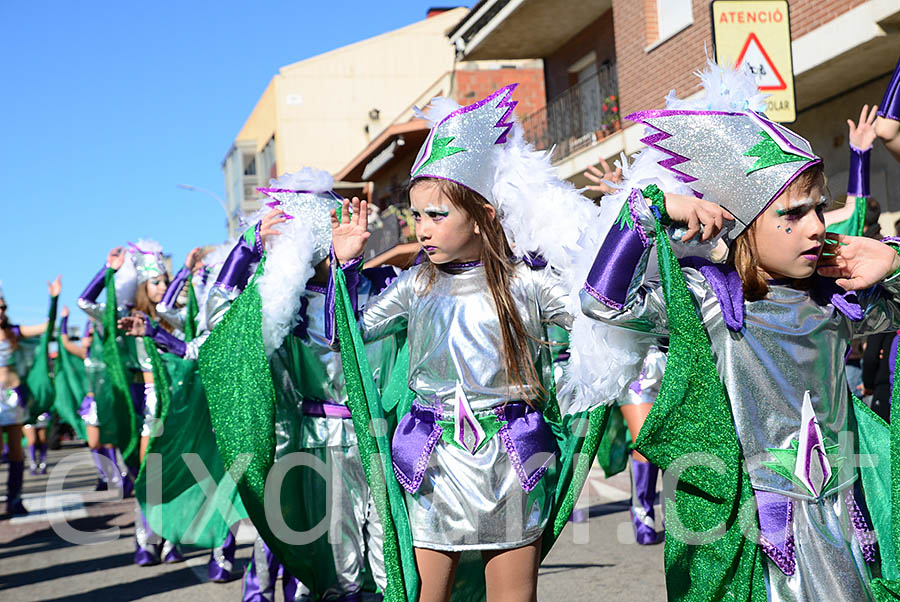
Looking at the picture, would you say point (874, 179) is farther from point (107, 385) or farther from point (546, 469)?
point (546, 469)

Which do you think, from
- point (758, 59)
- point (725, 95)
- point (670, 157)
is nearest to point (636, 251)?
point (670, 157)

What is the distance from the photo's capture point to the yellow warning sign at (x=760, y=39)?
7.56 metres

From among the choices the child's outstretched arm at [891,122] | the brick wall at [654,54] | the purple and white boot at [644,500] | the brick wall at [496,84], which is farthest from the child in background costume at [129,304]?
the brick wall at [496,84]

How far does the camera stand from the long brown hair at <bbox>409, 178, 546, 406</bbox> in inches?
126

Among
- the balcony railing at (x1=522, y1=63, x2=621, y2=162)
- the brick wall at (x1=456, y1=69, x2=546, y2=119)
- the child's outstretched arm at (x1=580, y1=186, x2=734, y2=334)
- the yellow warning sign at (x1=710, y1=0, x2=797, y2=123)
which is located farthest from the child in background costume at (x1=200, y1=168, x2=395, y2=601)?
the brick wall at (x1=456, y1=69, x2=546, y2=119)

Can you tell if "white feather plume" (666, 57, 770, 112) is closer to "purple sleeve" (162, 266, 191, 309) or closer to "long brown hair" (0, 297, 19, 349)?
"purple sleeve" (162, 266, 191, 309)

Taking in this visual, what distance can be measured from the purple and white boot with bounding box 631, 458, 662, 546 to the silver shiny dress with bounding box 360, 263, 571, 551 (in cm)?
302

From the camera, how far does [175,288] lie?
23.1ft

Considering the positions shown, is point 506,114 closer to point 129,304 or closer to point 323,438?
point 323,438

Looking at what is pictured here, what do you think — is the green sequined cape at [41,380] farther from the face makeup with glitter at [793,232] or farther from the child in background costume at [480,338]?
the face makeup with glitter at [793,232]

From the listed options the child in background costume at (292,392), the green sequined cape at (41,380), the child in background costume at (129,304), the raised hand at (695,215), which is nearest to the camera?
the raised hand at (695,215)

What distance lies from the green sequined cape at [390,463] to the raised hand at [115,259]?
4.83 m

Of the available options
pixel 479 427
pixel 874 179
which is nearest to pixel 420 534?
pixel 479 427

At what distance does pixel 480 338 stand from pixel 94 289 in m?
5.68
